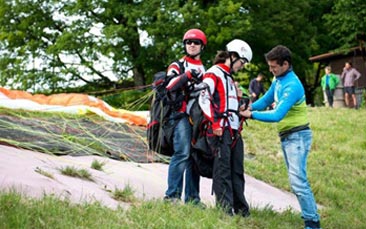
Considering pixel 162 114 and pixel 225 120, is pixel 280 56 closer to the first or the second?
pixel 225 120

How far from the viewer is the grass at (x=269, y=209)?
16.8ft

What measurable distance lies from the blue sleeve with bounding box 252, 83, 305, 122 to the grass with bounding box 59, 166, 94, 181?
71.2 inches

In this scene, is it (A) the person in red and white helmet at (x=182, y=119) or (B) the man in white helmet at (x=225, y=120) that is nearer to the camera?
(B) the man in white helmet at (x=225, y=120)

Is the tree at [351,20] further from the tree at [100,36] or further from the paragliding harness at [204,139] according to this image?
the paragliding harness at [204,139]

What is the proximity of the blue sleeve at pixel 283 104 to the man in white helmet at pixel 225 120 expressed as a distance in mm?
261

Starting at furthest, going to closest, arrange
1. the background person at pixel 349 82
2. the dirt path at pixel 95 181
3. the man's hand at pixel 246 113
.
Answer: the background person at pixel 349 82 → the man's hand at pixel 246 113 → the dirt path at pixel 95 181

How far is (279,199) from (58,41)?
23.1 metres

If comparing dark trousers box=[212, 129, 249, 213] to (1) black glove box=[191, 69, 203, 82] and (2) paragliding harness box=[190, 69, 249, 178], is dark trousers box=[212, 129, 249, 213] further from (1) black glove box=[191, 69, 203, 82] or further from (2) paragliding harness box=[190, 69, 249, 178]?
(1) black glove box=[191, 69, 203, 82]

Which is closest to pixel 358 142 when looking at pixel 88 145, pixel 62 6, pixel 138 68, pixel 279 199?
pixel 279 199

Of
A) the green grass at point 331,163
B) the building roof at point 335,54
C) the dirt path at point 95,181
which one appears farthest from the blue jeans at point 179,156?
the building roof at point 335,54

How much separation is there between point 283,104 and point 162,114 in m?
A: 1.19

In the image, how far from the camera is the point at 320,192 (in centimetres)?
1038

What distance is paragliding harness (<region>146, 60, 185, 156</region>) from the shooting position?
23.0 ft

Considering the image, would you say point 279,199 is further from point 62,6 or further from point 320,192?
point 62,6
